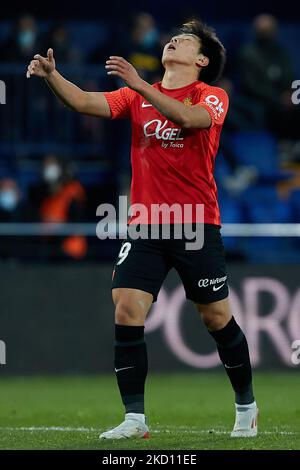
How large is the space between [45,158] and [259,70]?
3052mm

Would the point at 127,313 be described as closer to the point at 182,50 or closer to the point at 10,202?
the point at 182,50

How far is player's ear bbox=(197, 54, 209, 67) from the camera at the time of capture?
778 cm

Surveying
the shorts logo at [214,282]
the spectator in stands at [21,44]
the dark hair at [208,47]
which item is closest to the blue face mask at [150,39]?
the spectator in stands at [21,44]

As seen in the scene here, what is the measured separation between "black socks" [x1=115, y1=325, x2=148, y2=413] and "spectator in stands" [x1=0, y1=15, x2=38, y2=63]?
8.82 m

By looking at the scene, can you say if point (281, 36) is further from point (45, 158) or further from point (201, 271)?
point (201, 271)

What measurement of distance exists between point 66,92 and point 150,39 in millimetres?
8509

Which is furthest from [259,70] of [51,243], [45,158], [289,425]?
[289,425]

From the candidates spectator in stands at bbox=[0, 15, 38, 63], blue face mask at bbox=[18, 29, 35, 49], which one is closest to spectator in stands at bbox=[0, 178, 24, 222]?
spectator in stands at bbox=[0, 15, 38, 63]

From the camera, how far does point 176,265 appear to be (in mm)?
7543

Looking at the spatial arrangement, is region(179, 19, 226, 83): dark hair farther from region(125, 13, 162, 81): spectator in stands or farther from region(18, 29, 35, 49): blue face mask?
region(18, 29, 35, 49): blue face mask

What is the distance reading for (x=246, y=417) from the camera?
299 inches

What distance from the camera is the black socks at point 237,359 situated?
7605mm

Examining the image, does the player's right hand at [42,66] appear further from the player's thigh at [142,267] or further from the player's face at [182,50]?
the player's thigh at [142,267]

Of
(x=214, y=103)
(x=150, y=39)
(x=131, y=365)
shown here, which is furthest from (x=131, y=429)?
(x=150, y=39)
